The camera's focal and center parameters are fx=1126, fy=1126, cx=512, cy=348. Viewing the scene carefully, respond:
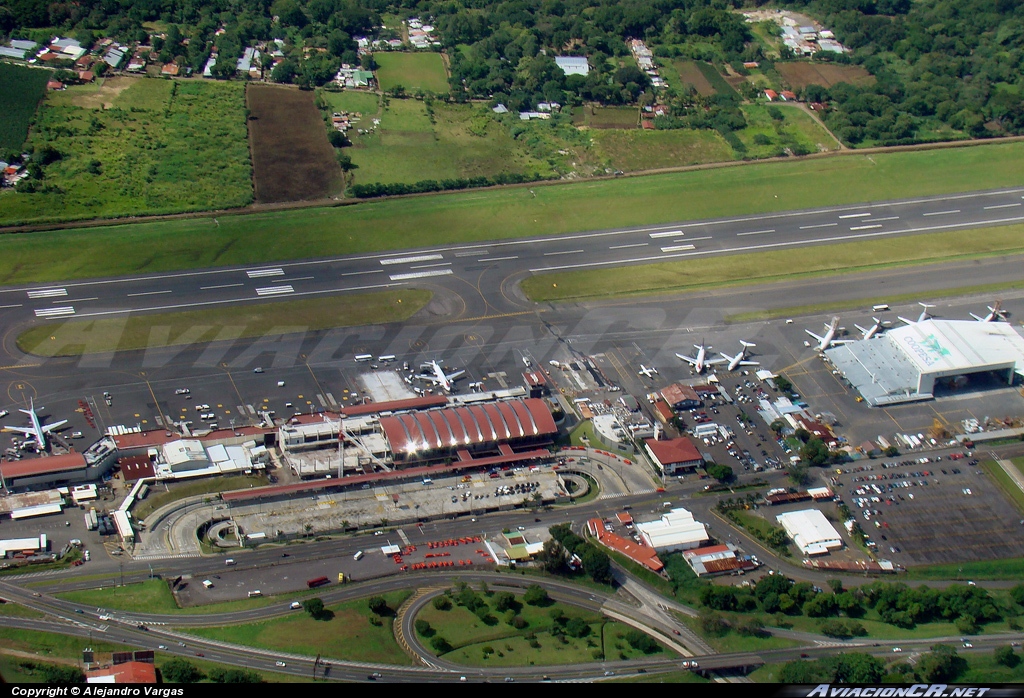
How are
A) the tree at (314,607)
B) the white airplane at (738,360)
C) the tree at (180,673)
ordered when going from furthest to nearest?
the white airplane at (738,360), the tree at (314,607), the tree at (180,673)

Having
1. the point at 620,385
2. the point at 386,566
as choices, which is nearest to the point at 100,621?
the point at 386,566

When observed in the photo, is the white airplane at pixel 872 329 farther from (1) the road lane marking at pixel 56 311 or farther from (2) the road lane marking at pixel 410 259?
(1) the road lane marking at pixel 56 311

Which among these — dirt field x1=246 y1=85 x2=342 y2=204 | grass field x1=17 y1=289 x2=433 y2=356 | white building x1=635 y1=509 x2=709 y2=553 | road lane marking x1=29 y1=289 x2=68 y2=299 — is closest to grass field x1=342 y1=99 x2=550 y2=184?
dirt field x1=246 y1=85 x2=342 y2=204

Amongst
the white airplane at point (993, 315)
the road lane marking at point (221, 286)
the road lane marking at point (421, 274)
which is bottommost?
the road lane marking at point (221, 286)

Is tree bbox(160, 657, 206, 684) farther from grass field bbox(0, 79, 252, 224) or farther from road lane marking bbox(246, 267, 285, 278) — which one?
grass field bbox(0, 79, 252, 224)

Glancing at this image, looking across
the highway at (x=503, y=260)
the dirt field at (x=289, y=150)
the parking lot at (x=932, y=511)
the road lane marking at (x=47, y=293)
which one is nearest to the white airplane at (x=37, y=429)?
the highway at (x=503, y=260)

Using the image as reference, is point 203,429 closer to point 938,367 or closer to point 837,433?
point 837,433

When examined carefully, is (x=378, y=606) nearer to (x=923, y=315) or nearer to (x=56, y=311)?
(x=56, y=311)

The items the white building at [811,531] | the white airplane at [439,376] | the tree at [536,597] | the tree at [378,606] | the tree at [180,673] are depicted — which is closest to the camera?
the tree at [180,673]

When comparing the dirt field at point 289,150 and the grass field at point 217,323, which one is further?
the dirt field at point 289,150
